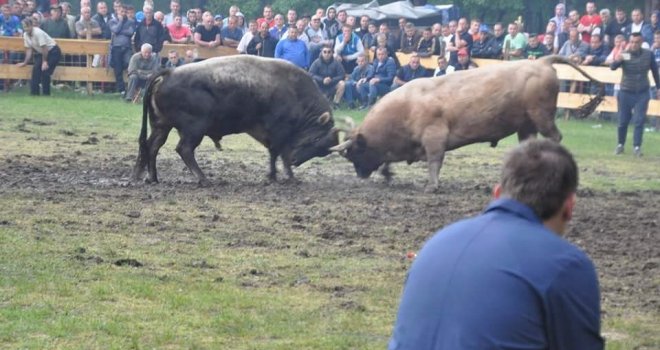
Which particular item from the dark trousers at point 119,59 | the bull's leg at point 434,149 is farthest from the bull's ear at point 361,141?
the dark trousers at point 119,59

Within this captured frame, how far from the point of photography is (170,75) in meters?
14.4

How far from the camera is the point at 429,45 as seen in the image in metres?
29.1

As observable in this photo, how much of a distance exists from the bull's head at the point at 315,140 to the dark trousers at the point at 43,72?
12.8m

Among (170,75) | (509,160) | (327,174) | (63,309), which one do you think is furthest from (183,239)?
(509,160)

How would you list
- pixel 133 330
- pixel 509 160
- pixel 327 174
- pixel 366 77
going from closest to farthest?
pixel 509 160, pixel 133 330, pixel 327 174, pixel 366 77

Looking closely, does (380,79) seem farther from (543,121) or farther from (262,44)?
(543,121)

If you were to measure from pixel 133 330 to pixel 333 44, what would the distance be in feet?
69.8

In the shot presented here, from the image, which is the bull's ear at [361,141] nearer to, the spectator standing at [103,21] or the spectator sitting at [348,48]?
the spectator sitting at [348,48]

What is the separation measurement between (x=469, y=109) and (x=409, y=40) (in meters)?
14.9

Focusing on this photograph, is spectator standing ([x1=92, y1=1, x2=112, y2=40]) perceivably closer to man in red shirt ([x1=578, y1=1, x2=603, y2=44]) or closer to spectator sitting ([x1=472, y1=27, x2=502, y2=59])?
spectator sitting ([x1=472, y1=27, x2=502, y2=59])

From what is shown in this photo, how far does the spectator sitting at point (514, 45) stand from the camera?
2800cm

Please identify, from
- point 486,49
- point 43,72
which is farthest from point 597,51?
point 43,72

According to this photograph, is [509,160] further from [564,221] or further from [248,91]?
[248,91]

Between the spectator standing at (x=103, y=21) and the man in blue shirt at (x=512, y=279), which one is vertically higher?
the man in blue shirt at (x=512, y=279)
